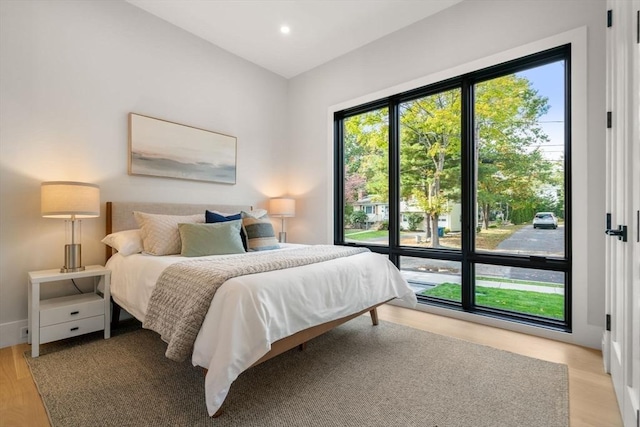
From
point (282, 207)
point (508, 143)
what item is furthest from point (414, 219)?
point (282, 207)

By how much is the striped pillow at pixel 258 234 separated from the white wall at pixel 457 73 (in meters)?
1.14

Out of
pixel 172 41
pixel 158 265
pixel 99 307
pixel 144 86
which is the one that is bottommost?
pixel 99 307

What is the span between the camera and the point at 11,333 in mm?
2400

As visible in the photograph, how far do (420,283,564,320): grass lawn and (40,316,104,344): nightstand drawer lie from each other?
3157 mm

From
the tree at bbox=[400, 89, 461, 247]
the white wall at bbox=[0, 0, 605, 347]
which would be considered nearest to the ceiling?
the white wall at bbox=[0, 0, 605, 347]

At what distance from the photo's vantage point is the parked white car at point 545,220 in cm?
260

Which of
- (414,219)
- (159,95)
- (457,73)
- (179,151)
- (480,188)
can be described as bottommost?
(414,219)

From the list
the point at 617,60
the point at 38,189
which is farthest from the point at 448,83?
the point at 38,189

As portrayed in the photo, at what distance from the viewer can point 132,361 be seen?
2.10 m

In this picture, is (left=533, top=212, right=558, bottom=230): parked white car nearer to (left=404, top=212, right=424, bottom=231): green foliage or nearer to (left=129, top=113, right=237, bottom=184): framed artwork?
(left=404, top=212, right=424, bottom=231): green foliage

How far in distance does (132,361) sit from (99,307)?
0.63 metres

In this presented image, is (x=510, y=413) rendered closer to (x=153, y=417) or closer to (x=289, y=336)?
(x=289, y=336)

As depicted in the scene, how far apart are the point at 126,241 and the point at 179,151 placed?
121 centimetres

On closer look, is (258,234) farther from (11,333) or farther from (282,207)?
(11,333)
